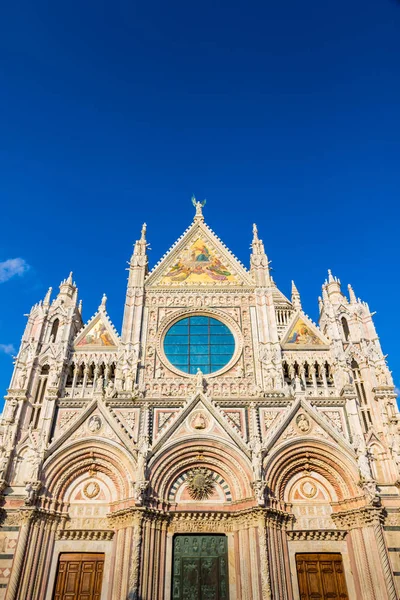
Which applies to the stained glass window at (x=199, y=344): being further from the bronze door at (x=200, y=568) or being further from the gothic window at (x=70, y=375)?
the bronze door at (x=200, y=568)

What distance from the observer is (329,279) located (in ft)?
79.4

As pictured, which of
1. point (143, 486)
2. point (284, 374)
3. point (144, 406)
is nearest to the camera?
point (143, 486)

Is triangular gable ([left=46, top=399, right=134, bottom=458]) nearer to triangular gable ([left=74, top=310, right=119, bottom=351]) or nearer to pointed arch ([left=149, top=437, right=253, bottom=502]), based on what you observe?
pointed arch ([left=149, top=437, right=253, bottom=502])

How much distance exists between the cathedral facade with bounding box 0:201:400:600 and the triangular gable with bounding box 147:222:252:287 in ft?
6.40

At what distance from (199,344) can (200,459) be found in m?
5.89

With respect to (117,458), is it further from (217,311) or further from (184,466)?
(217,311)

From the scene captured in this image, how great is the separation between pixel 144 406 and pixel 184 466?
9.27ft

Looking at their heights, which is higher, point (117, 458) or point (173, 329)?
point (173, 329)

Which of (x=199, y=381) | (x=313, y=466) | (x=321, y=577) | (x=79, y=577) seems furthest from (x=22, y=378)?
(x=321, y=577)

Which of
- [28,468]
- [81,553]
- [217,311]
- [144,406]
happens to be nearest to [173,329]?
[217,311]

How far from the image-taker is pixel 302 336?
2150 centimetres

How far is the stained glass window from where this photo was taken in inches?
827

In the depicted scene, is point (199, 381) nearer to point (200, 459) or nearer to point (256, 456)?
point (200, 459)

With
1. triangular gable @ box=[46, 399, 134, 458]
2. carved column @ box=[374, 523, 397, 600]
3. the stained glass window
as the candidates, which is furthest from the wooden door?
carved column @ box=[374, 523, 397, 600]
